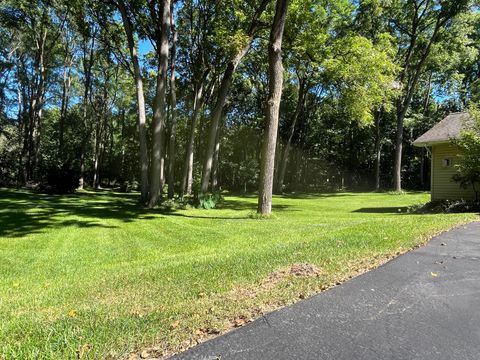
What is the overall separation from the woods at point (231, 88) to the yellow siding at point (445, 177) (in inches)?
101

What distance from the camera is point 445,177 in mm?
16828

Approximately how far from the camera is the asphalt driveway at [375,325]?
295 cm

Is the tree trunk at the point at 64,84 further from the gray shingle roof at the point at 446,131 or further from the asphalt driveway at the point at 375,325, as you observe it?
the asphalt driveway at the point at 375,325

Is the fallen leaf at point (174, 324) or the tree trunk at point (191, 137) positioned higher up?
the tree trunk at point (191, 137)

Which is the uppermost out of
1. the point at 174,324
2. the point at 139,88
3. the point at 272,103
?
the point at 139,88

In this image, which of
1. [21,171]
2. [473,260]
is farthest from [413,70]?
[21,171]

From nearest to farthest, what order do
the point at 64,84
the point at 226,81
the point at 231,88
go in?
the point at 226,81, the point at 64,84, the point at 231,88

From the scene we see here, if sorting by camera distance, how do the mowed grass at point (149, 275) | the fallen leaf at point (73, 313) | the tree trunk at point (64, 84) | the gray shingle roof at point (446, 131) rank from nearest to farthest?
1. the mowed grass at point (149, 275)
2. the fallen leaf at point (73, 313)
3. the gray shingle roof at point (446, 131)
4. the tree trunk at point (64, 84)

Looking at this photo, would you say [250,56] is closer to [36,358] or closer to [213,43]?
[213,43]

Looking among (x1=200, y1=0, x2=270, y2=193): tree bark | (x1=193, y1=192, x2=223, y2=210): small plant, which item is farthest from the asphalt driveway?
(x1=193, y1=192, x2=223, y2=210): small plant

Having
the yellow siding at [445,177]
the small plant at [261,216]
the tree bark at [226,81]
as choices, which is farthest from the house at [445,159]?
the tree bark at [226,81]

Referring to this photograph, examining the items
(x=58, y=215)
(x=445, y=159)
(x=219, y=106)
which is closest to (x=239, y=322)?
(x=58, y=215)

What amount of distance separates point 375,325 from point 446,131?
621 inches

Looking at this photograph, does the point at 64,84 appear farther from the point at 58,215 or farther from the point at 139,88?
the point at 58,215
